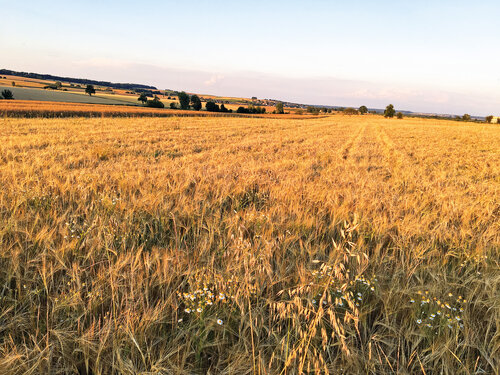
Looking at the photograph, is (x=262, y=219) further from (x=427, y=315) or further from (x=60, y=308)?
(x=60, y=308)

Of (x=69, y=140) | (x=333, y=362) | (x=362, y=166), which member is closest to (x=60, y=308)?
(x=333, y=362)

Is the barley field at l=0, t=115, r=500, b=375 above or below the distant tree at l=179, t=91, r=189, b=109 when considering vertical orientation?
below

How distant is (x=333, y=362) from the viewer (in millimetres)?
1204

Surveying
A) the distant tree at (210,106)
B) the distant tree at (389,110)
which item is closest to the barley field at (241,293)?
the distant tree at (210,106)

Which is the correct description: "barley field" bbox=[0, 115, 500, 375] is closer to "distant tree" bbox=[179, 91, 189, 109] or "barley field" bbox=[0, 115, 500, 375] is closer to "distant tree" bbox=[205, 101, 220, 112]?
"distant tree" bbox=[205, 101, 220, 112]

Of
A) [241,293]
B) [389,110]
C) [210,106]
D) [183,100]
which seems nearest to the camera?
[241,293]

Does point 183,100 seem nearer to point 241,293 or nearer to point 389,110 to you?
point 389,110

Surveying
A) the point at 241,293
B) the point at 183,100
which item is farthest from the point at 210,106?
the point at 241,293

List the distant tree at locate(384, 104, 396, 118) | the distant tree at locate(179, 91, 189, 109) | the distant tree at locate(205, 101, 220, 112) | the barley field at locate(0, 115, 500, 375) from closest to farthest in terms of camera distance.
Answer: the barley field at locate(0, 115, 500, 375) → the distant tree at locate(205, 101, 220, 112) → the distant tree at locate(179, 91, 189, 109) → the distant tree at locate(384, 104, 396, 118)

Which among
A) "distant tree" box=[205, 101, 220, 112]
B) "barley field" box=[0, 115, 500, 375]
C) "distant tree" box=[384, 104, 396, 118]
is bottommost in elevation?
"barley field" box=[0, 115, 500, 375]

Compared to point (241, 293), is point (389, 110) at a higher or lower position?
higher

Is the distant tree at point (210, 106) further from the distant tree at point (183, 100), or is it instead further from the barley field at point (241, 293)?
the barley field at point (241, 293)

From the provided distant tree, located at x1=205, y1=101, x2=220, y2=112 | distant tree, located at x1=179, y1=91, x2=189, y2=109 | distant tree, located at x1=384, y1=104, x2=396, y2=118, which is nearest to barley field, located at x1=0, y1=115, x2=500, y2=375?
distant tree, located at x1=205, y1=101, x2=220, y2=112

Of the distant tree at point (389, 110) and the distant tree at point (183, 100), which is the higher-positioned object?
the distant tree at point (389, 110)
